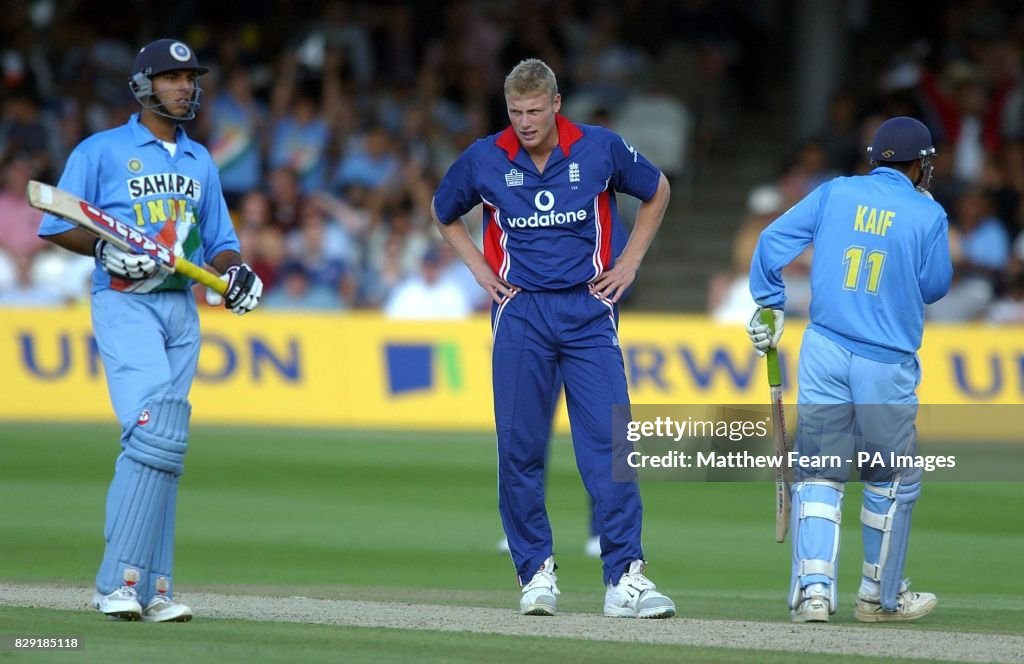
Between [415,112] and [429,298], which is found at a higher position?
[415,112]

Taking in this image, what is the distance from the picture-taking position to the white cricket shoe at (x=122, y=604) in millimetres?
6715

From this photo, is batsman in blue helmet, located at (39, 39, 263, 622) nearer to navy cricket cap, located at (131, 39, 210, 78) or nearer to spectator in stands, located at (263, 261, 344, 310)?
navy cricket cap, located at (131, 39, 210, 78)

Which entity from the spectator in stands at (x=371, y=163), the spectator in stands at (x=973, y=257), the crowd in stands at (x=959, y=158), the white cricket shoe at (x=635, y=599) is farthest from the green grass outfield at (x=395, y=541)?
the spectator in stands at (x=371, y=163)

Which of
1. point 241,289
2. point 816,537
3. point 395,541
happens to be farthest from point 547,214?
point 395,541

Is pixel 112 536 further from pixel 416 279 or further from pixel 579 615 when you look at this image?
pixel 416 279

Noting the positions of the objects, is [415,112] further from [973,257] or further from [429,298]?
[973,257]

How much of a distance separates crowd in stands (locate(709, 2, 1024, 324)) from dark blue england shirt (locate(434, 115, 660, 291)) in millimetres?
8980

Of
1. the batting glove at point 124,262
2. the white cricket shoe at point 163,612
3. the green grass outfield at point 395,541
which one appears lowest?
the green grass outfield at point 395,541

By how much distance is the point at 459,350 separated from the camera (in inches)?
621

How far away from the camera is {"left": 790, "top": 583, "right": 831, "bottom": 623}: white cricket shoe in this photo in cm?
709

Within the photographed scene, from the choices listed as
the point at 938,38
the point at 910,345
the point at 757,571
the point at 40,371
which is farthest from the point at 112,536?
the point at 938,38

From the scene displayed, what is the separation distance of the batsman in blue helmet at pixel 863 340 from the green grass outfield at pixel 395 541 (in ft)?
1.24

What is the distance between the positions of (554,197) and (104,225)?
6.21ft

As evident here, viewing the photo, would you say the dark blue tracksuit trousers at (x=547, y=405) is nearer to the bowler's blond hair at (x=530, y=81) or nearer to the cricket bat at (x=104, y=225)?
the bowler's blond hair at (x=530, y=81)
